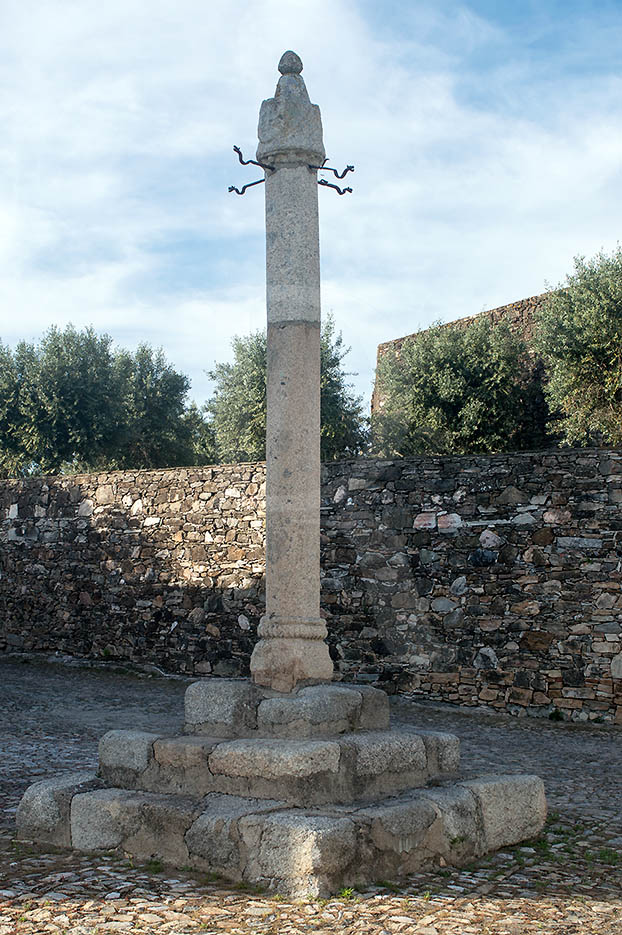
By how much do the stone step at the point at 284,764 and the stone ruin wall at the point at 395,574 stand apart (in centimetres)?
422

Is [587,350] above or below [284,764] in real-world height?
above

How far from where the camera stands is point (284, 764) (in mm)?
5016

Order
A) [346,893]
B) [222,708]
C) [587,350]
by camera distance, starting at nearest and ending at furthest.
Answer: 1. [346,893]
2. [222,708]
3. [587,350]

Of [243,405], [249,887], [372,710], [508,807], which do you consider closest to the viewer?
[249,887]

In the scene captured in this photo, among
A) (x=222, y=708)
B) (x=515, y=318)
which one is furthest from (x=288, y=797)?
(x=515, y=318)

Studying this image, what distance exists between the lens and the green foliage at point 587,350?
742 inches

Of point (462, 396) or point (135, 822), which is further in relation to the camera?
point (462, 396)

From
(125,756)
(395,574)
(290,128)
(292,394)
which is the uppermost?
(290,128)

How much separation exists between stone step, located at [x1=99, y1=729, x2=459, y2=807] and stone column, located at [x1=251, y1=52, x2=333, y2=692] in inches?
21.1

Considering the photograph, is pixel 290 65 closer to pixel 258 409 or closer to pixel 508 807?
pixel 508 807

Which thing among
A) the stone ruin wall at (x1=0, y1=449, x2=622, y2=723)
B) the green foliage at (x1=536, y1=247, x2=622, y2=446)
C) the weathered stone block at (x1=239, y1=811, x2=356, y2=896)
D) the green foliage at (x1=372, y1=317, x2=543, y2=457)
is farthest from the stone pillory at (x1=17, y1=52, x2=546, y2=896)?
the green foliage at (x1=372, y1=317, x2=543, y2=457)

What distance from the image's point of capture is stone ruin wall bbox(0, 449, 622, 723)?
9.64m

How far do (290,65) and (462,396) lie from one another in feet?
53.8

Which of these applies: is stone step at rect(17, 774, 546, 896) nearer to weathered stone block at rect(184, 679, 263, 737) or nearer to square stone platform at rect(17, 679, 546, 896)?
square stone platform at rect(17, 679, 546, 896)
